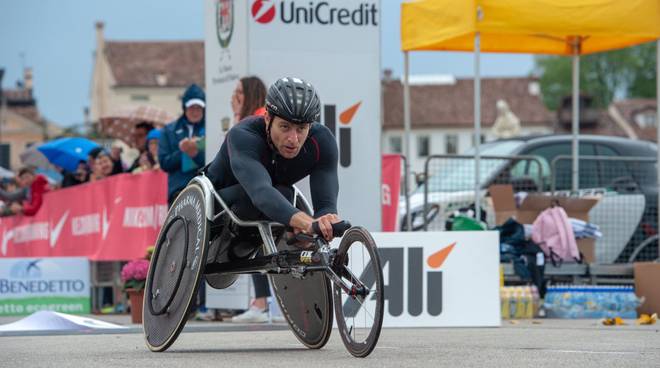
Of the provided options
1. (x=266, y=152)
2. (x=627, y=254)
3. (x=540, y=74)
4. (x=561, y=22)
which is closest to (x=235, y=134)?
(x=266, y=152)

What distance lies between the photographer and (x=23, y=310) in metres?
17.5

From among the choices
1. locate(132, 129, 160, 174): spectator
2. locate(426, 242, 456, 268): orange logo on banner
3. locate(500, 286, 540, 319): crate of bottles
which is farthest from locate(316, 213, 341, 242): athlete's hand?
locate(132, 129, 160, 174): spectator

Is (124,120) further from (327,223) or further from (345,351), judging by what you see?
(327,223)

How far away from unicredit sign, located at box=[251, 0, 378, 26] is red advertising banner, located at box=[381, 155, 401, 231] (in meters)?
3.99

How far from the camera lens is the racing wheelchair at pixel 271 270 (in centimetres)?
869

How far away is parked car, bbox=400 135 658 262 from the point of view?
18.7 meters

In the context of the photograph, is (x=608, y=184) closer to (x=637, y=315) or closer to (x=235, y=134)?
(x=637, y=315)

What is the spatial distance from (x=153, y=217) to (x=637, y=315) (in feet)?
17.9

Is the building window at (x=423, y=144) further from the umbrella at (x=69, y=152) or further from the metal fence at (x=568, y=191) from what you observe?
the metal fence at (x=568, y=191)

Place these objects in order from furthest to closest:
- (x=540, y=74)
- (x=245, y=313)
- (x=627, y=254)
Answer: (x=540, y=74) < (x=627, y=254) < (x=245, y=313)

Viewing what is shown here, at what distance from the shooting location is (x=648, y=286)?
16.5 metres

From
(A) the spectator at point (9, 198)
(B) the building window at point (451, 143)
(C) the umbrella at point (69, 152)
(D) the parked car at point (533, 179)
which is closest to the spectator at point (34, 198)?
(A) the spectator at point (9, 198)

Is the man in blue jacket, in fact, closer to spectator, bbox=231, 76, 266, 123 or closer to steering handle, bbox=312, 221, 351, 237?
spectator, bbox=231, 76, 266, 123

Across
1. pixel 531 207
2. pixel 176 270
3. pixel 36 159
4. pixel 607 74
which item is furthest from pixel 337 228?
pixel 607 74
